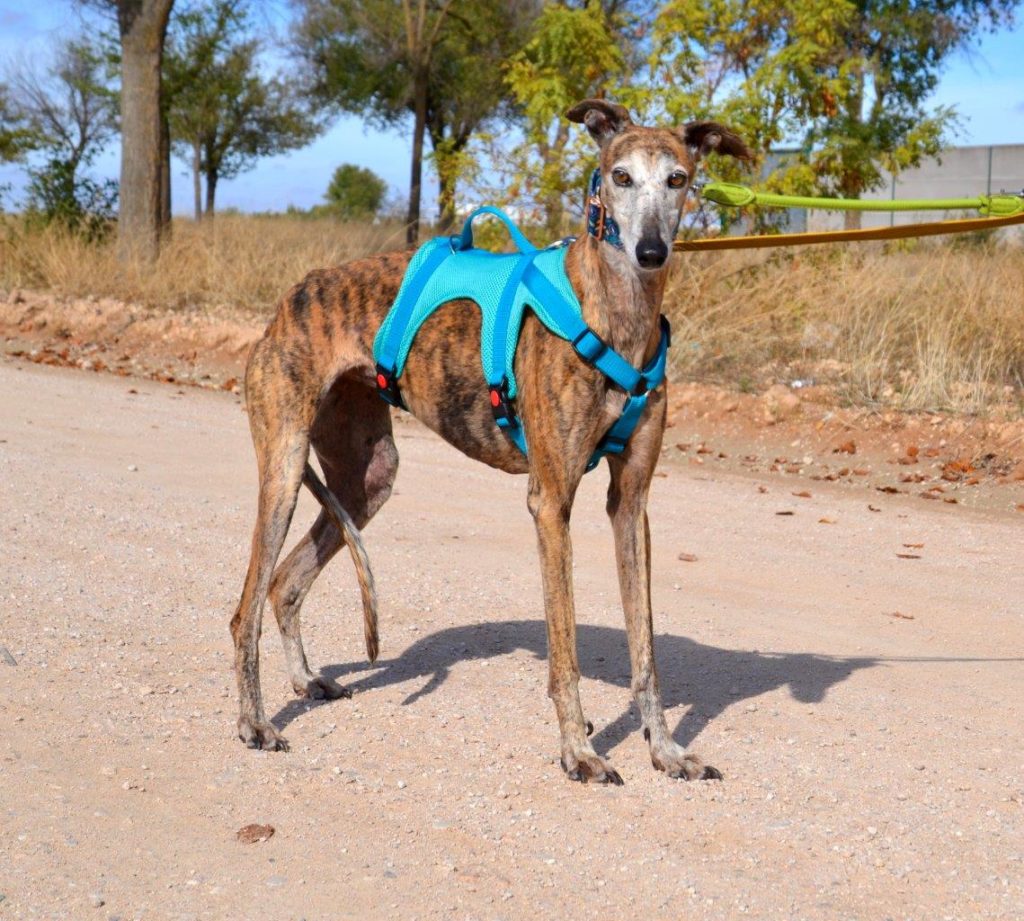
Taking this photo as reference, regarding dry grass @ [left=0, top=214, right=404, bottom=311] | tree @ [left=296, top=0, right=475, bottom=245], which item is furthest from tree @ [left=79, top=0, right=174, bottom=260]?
tree @ [left=296, top=0, right=475, bottom=245]

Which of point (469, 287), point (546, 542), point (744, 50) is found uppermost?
point (744, 50)

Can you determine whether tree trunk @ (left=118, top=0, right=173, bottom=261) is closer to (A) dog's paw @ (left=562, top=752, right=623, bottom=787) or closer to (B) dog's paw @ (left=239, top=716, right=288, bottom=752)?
(B) dog's paw @ (left=239, top=716, right=288, bottom=752)

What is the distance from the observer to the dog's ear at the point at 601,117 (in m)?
4.45

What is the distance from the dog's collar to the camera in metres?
4.27

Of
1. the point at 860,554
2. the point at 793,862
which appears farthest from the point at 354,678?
the point at 860,554

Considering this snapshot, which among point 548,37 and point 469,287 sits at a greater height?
point 548,37

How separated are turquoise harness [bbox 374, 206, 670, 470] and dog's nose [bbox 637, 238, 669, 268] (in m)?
0.35

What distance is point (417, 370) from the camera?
489 centimetres

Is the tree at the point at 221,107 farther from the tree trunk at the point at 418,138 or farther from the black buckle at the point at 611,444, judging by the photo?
the black buckle at the point at 611,444

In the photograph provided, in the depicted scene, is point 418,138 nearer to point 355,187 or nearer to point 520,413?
point 520,413

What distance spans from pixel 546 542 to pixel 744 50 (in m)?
11.7

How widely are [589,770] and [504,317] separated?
4.93 ft

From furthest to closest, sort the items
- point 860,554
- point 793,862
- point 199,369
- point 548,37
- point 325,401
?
1. point 548,37
2. point 199,369
3. point 860,554
4. point 325,401
5. point 793,862

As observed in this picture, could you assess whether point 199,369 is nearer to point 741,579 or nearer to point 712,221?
point 712,221
